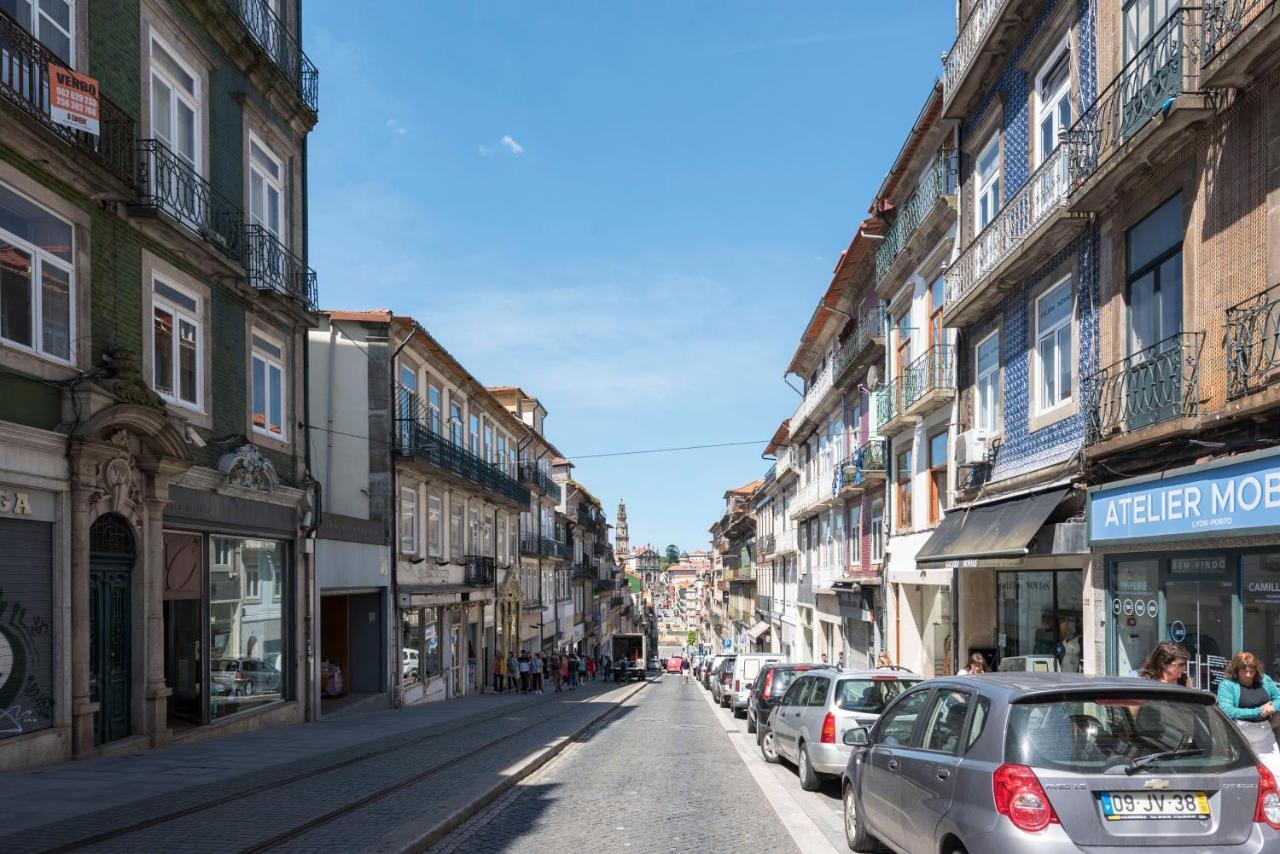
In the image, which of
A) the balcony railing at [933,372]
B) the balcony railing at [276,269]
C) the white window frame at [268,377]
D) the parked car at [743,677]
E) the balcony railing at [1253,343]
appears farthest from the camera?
the parked car at [743,677]

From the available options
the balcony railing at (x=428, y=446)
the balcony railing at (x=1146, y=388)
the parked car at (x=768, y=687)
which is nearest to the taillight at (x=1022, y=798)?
the balcony railing at (x=1146, y=388)

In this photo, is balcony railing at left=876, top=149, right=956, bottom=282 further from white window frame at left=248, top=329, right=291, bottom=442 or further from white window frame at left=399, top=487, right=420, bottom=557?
white window frame at left=399, top=487, right=420, bottom=557

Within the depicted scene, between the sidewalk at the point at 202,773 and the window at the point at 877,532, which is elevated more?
the window at the point at 877,532

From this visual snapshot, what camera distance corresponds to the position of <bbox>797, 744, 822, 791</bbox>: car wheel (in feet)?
37.8

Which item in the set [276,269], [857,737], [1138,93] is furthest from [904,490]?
[857,737]

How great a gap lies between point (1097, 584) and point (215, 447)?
13.1 m

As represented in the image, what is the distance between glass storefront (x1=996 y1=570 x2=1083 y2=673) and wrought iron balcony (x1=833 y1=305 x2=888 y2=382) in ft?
31.9

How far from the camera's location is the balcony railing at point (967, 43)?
16609 mm

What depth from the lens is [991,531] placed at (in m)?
15.2

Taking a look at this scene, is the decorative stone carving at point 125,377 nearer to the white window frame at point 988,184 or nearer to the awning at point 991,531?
the awning at point 991,531

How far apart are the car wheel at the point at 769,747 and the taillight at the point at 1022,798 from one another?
28.7ft

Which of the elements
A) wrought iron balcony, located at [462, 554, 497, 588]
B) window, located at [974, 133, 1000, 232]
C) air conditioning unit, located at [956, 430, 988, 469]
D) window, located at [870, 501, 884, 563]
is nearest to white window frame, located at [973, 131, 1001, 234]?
window, located at [974, 133, 1000, 232]

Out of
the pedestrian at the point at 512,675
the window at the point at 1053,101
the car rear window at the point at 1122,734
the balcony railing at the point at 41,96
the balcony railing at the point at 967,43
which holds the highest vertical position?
the balcony railing at the point at 967,43

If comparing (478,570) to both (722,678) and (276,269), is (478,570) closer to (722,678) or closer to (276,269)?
(722,678)
